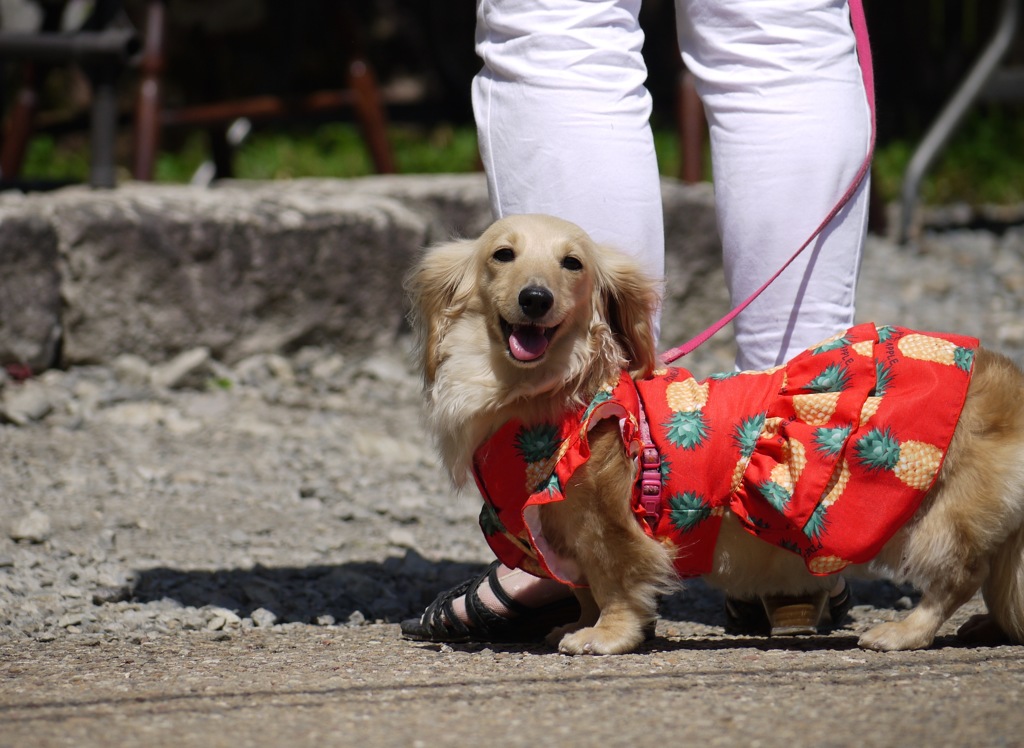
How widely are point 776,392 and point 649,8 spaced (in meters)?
6.67

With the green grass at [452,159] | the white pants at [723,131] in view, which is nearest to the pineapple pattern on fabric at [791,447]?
the white pants at [723,131]

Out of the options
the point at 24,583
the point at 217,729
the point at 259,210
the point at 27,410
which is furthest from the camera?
the point at 259,210

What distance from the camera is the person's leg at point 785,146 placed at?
7.54 feet

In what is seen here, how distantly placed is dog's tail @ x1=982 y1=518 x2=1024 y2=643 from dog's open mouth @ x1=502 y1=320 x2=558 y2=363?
0.86 meters

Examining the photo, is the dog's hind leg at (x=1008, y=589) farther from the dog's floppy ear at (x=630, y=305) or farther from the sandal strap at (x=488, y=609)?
the sandal strap at (x=488, y=609)

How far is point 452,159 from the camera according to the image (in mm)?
7035

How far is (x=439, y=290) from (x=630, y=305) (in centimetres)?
35

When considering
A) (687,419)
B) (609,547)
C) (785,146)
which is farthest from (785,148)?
(609,547)

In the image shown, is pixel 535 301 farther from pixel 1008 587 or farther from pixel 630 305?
pixel 1008 587

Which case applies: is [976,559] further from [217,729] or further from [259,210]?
[259,210]

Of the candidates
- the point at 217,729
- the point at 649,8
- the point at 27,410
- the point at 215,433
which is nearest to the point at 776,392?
the point at 217,729

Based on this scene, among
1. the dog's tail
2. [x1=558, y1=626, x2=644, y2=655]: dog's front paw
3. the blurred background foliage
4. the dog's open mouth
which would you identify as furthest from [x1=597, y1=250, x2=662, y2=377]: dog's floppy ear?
the blurred background foliage

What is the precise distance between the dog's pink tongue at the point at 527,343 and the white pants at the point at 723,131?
10.3 inches

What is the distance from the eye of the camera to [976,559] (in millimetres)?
2102
